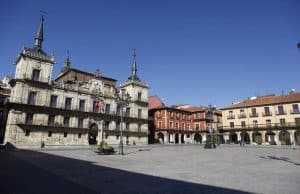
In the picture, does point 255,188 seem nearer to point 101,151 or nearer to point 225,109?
point 101,151

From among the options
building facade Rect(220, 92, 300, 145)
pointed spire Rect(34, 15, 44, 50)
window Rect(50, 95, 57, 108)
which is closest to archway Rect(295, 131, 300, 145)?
building facade Rect(220, 92, 300, 145)

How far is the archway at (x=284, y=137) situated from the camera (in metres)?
49.8

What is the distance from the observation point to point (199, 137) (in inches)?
2660

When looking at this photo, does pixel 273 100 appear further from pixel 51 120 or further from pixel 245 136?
pixel 51 120

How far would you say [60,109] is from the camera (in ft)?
127

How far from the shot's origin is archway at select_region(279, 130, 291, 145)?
163 ft

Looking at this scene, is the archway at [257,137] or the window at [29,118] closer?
the window at [29,118]

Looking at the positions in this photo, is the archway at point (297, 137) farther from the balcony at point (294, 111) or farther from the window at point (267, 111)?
the window at point (267, 111)

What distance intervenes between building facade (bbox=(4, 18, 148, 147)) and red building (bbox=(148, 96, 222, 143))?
8.32 metres

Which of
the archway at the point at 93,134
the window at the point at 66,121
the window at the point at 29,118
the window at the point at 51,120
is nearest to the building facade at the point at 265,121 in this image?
the archway at the point at 93,134

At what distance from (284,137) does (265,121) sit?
5.09 metres

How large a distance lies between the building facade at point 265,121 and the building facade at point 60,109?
22.9 metres

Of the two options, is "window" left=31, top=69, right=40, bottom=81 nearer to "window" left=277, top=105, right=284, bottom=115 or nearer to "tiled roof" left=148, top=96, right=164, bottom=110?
"tiled roof" left=148, top=96, right=164, bottom=110

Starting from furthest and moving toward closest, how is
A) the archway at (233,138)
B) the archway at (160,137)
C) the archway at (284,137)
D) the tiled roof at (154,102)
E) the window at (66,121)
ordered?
the tiled roof at (154,102)
the archway at (160,137)
the archway at (233,138)
the archway at (284,137)
the window at (66,121)
